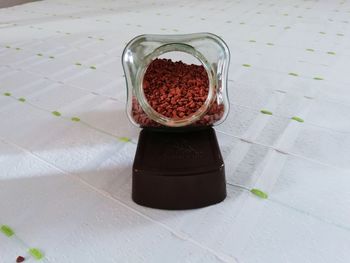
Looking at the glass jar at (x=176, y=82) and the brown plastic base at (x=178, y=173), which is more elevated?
the glass jar at (x=176, y=82)

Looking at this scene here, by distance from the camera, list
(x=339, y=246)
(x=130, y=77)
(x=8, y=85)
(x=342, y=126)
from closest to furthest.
Result: (x=339, y=246)
(x=130, y=77)
(x=342, y=126)
(x=8, y=85)

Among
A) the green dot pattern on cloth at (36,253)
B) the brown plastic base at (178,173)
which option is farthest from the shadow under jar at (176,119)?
the green dot pattern on cloth at (36,253)

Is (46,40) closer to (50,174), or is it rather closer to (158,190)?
(50,174)

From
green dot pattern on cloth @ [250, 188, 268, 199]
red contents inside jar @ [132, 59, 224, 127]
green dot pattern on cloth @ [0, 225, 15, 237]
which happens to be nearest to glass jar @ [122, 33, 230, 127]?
red contents inside jar @ [132, 59, 224, 127]

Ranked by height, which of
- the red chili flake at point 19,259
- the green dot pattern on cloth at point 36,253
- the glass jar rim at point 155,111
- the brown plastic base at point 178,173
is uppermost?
the glass jar rim at point 155,111

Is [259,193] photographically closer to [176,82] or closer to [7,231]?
[176,82]

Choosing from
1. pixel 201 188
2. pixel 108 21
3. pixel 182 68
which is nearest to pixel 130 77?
pixel 182 68

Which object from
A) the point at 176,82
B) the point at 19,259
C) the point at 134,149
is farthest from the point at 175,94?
the point at 19,259

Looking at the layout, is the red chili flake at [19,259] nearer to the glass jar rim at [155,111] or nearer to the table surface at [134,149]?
the table surface at [134,149]
